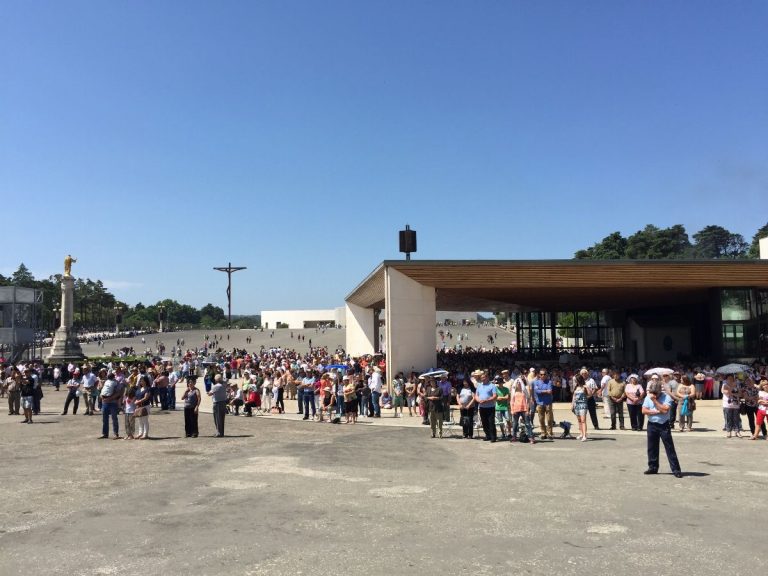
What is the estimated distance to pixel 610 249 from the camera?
118 meters

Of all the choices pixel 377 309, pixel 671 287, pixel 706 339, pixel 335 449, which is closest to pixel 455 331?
pixel 377 309

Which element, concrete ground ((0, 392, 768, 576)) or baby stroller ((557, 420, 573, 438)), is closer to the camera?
concrete ground ((0, 392, 768, 576))

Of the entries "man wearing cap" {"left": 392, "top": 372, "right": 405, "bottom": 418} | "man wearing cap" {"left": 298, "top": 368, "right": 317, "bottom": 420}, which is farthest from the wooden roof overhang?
"man wearing cap" {"left": 298, "top": 368, "right": 317, "bottom": 420}

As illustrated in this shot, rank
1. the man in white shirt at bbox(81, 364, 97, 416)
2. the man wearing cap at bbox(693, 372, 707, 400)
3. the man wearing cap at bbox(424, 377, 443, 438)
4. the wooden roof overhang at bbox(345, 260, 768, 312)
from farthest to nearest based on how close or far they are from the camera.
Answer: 1. the wooden roof overhang at bbox(345, 260, 768, 312)
2. the man wearing cap at bbox(693, 372, 707, 400)
3. the man in white shirt at bbox(81, 364, 97, 416)
4. the man wearing cap at bbox(424, 377, 443, 438)

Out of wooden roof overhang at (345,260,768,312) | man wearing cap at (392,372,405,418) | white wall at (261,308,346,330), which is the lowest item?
man wearing cap at (392,372,405,418)

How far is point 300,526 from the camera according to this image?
696cm

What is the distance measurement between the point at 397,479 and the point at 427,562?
12.5ft

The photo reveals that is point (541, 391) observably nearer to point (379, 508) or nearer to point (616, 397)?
point (616, 397)

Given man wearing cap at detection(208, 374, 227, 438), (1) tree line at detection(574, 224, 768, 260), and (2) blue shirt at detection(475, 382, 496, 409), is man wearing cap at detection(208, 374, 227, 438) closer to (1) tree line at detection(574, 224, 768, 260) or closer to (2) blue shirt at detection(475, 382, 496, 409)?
(2) blue shirt at detection(475, 382, 496, 409)

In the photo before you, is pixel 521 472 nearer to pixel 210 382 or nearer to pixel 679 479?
pixel 679 479

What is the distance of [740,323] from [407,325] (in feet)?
51.9

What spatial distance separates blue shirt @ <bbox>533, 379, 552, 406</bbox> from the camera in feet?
44.9

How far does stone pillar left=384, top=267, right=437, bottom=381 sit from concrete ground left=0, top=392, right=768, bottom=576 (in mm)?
9708

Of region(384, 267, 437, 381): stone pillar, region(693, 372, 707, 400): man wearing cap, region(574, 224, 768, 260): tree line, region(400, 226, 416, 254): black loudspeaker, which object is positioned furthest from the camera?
region(574, 224, 768, 260): tree line
